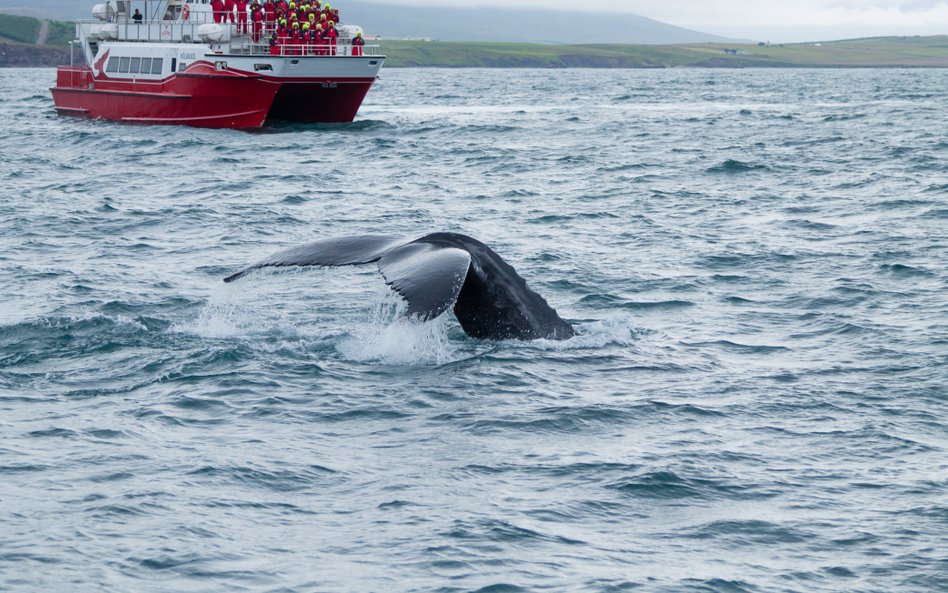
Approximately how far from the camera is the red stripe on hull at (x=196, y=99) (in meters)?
36.4

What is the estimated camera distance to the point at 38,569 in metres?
6.00

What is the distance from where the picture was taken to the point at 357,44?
37.6m

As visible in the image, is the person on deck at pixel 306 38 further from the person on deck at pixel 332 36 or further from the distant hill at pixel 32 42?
the distant hill at pixel 32 42

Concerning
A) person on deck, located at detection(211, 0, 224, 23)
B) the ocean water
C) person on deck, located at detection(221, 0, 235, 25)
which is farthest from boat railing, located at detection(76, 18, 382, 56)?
the ocean water

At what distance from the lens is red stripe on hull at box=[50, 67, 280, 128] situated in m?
36.4

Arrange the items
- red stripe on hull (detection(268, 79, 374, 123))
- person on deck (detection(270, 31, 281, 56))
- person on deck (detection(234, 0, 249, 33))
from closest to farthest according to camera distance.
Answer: person on deck (detection(270, 31, 281, 56)), red stripe on hull (detection(268, 79, 374, 123)), person on deck (detection(234, 0, 249, 33))

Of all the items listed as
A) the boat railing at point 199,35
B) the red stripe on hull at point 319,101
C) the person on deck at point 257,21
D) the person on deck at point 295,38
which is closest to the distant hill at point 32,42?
the boat railing at point 199,35

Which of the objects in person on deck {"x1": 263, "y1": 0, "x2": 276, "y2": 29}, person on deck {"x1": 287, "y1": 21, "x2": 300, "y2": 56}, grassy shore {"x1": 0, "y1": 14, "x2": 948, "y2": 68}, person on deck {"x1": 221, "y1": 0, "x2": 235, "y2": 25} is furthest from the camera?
grassy shore {"x1": 0, "y1": 14, "x2": 948, "y2": 68}

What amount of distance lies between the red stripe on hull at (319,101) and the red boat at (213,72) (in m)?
0.03

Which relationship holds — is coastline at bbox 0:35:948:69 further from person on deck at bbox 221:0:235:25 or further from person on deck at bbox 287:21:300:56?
person on deck at bbox 287:21:300:56

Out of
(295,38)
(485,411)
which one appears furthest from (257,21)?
(485,411)

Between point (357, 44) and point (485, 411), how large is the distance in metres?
30.3

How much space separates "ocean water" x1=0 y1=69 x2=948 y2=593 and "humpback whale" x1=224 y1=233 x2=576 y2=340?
0.23 m

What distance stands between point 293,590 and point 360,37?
33.3 metres
